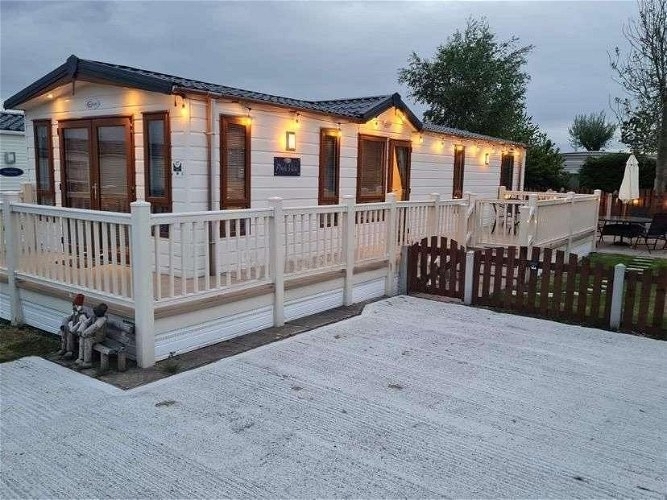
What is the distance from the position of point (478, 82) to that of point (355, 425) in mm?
22661

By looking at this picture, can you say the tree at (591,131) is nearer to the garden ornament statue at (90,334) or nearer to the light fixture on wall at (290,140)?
the light fixture on wall at (290,140)

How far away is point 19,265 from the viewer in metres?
5.21

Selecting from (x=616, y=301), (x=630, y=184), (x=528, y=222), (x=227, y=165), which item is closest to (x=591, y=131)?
(x=630, y=184)

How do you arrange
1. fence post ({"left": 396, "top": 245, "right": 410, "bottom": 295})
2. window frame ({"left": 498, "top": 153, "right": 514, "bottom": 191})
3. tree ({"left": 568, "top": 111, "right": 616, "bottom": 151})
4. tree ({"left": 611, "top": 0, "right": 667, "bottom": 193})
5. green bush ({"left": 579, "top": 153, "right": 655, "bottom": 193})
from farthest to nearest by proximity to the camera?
1. tree ({"left": 568, "top": 111, "right": 616, "bottom": 151})
2. green bush ({"left": 579, "top": 153, "right": 655, "bottom": 193})
3. tree ({"left": 611, "top": 0, "right": 667, "bottom": 193})
4. window frame ({"left": 498, "top": 153, "right": 514, "bottom": 191})
5. fence post ({"left": 396, "top": 245, "right": 410, "bottom": 295})

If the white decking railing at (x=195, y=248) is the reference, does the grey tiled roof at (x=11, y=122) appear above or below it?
above

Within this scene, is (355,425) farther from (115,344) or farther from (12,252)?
(12,252)

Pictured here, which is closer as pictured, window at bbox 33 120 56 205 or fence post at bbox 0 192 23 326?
fence post at bbox 0 192 23 326

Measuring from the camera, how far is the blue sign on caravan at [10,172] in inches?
Answer: 541

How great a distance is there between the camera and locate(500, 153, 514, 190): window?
13.6 m

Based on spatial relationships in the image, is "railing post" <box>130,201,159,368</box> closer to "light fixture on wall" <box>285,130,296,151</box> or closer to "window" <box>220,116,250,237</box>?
"window" <box>220,116,250,237</box>

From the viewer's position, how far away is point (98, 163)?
689 cm

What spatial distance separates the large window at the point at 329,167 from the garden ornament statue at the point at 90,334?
4.29m

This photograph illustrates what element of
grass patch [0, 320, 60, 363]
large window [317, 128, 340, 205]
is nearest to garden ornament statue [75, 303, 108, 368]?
grass patch [0, 320, 60, 363]

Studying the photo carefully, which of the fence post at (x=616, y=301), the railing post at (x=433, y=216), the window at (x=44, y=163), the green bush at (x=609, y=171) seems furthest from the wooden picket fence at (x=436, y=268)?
the green bush at (x=609, y=171)
